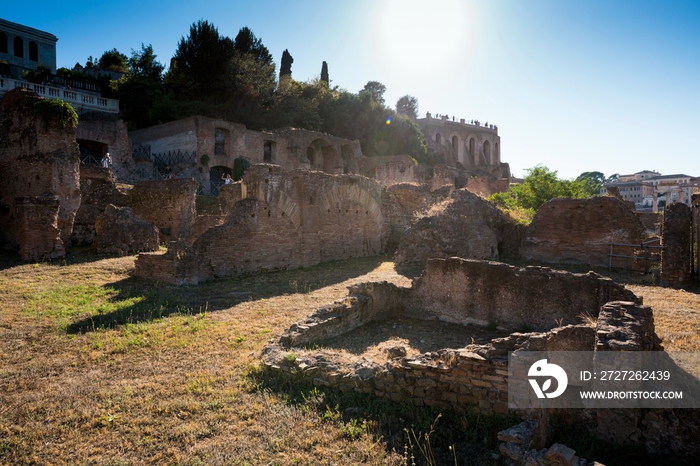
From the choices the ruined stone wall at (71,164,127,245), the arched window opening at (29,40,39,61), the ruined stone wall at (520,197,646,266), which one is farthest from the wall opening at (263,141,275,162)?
the arched window opening at (29,40,39,61)

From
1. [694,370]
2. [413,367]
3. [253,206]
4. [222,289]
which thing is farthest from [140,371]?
[253,206]

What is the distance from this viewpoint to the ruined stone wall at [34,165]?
1420 centimetres

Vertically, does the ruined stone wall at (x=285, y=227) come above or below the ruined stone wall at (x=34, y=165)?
below

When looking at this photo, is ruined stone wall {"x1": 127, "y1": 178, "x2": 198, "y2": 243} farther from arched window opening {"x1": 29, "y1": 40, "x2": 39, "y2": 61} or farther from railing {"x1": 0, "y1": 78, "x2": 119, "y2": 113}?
arched window opening {"x1": 29, "y1": 40, "x2": 39, "y2": 61}

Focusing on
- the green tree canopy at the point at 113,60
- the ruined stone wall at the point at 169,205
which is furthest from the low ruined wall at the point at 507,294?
the green tree canopy at the point at 113,60

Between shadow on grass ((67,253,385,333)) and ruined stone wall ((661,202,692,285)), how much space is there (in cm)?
781

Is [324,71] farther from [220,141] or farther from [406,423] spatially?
[406,423]

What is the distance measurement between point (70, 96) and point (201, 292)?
26211mm

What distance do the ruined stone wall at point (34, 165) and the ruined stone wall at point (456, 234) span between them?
1136 centimetres

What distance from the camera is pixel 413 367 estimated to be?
426cm

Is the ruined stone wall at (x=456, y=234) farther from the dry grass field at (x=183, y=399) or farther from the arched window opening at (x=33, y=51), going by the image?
the arched window opening at (x=33, y=51)

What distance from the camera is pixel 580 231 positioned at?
1475 cm

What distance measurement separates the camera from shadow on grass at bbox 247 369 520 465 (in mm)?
3441

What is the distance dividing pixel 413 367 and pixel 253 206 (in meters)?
8.40
